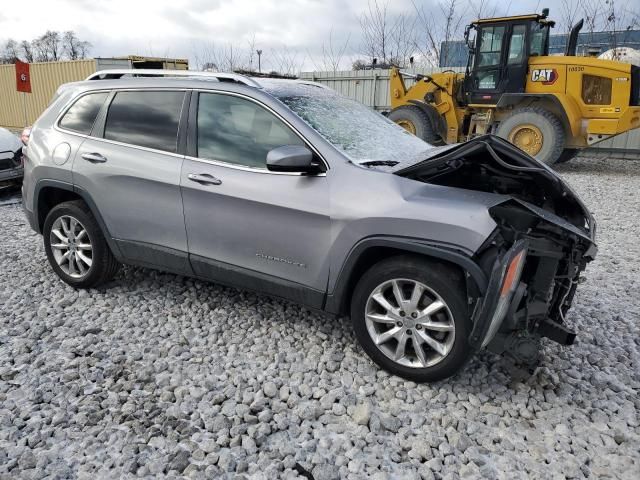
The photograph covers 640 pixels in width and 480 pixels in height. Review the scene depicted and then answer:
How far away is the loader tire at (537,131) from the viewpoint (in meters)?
10.2

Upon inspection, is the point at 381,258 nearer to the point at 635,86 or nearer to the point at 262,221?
the point at 262,221

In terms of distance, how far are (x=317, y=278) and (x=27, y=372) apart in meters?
1.84

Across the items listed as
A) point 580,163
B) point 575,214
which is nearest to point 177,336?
point 575,214

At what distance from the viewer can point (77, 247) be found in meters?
4.07

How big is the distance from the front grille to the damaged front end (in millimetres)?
8739

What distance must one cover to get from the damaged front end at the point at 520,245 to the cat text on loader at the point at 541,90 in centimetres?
802

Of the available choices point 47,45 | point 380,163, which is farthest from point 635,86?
point 47,45

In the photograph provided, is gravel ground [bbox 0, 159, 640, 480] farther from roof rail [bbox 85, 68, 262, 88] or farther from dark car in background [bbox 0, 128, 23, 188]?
dark car in background [bbox 0, 128, 23, 188]

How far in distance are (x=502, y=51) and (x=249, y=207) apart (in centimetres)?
922

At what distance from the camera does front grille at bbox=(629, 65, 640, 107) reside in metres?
9.92

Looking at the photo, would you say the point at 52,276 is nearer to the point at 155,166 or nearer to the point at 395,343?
the point at 155,166

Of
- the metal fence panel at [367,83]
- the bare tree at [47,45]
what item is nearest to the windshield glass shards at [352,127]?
the metal fence panel at [367,83]

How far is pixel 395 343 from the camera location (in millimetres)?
2996

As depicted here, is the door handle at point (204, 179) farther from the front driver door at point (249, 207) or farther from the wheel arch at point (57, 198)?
the wheel arch at point (57, 198)
